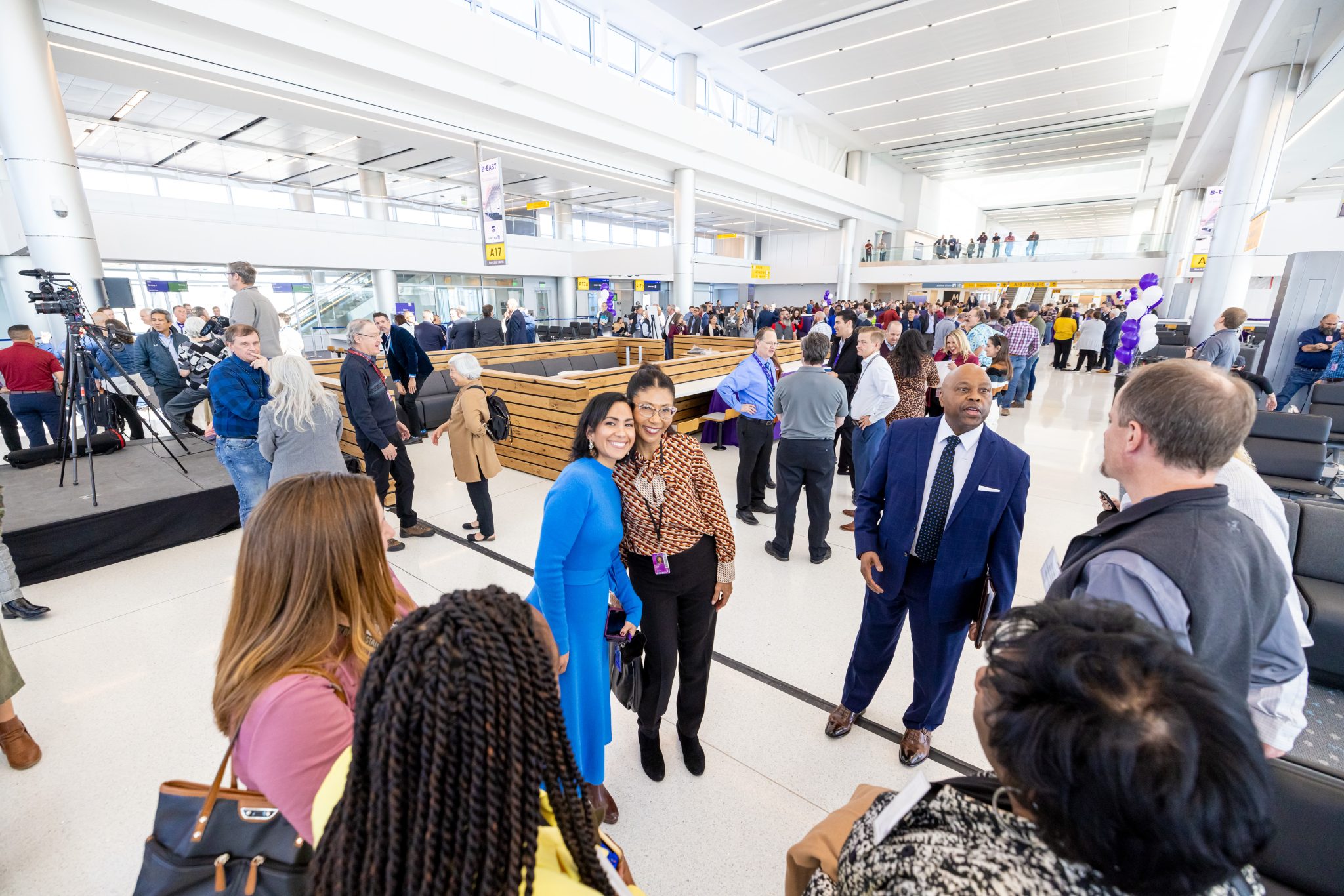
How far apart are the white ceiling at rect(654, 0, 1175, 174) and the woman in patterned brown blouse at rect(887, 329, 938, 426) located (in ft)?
37.6

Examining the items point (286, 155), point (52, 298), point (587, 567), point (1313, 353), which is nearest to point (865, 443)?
point (587, 567)

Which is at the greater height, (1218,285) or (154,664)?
(1218,285)

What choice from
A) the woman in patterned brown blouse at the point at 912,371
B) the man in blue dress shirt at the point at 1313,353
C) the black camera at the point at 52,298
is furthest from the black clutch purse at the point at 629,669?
the man in blue dress shirt at the point at 1313,353

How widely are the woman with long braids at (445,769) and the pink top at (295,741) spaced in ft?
0.74

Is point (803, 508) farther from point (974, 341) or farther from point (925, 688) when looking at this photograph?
point (974, 341)

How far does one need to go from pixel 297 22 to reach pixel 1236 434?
32.1 ft

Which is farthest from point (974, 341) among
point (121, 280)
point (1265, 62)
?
point (121, 280)

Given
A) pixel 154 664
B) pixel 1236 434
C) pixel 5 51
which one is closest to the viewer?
pixel 1236 434

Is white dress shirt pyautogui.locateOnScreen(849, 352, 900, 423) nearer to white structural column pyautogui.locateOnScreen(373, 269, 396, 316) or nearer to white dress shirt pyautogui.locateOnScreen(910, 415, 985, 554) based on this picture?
white dress shirt pyautogui.locateOnScreen(910, 415, 985, 554)

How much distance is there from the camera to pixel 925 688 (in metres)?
2.31

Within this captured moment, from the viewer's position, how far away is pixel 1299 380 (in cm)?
746

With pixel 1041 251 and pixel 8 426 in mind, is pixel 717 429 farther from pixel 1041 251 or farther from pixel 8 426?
pixel 1041 251

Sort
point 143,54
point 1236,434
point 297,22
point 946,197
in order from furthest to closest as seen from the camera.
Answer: point 946,197, point 297,22, point 143,54, point 1236,434

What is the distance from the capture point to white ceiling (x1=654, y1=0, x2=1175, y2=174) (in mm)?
12250
